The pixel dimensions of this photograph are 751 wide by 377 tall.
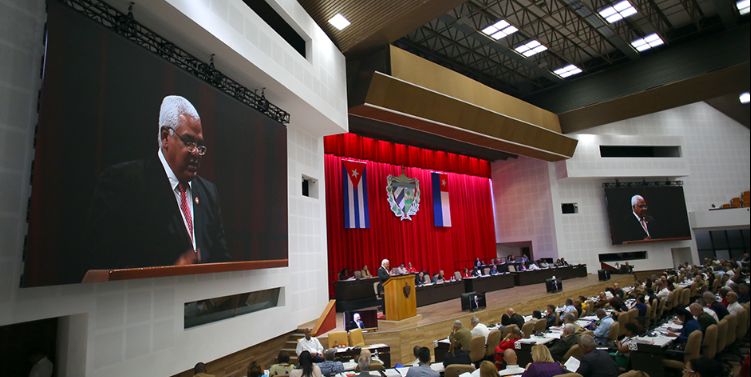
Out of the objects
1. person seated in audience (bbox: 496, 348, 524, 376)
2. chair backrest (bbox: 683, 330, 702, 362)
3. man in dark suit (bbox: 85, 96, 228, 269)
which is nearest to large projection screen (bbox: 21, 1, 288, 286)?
man in dark suit (bbox: 85, 96, 228, 269)

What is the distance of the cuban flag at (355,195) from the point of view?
14422mm

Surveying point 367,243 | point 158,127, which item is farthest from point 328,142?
point 158,127

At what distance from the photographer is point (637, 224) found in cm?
2048

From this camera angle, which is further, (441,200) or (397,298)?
(441,200)

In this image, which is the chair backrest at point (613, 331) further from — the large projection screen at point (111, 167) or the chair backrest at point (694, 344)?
the large projection screen at point (111, 167)

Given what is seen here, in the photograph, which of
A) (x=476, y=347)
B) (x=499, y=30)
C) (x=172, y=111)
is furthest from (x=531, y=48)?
(x=172, y=111)

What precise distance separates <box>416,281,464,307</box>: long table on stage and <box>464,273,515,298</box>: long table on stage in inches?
11.5

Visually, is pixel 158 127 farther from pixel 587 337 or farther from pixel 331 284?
pixel 331 284

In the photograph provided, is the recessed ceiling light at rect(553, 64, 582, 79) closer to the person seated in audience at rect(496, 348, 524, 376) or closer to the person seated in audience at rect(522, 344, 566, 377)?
the person seated in audience at rect(496, 348, 524, 376)

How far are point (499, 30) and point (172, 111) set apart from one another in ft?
39.3

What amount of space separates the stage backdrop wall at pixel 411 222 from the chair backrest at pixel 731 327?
386 inches

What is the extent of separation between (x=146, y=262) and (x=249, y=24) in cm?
415

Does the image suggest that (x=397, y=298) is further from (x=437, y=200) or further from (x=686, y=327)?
(x=437, y=200)

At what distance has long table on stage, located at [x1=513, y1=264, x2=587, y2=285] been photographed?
16.9 m
